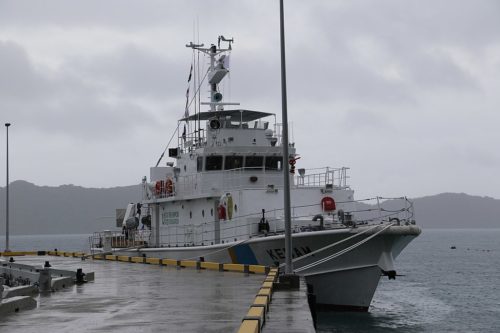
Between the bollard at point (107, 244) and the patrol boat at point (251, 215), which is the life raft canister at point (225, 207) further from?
the bollard at point (107, 244)

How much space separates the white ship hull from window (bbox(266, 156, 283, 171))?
17.0 feet

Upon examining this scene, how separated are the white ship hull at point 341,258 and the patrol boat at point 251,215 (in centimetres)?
3

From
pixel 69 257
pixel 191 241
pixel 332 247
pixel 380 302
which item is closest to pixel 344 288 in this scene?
pixel 332 247

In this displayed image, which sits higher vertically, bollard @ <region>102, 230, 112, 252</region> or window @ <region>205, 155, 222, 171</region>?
window @ <region>205, 155, 222, 171</region>

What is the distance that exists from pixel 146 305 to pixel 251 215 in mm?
11235

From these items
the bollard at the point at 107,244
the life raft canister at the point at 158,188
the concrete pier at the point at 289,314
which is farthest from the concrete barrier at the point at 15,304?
the bollard at the point at 107,244

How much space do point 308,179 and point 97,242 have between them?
17793 millimetres

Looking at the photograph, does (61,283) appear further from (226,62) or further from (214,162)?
(226,62)

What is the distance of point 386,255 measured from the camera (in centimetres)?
2239

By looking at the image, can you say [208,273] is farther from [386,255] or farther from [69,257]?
[69,257]

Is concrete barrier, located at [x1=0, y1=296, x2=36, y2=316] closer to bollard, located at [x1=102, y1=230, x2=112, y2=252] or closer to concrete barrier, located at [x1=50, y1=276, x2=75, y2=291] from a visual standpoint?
concrete barrier, located at [x1=50, y1=276, x2=75, y2=291]

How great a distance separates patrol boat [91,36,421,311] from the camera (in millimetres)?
22500

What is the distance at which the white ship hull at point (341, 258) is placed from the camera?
2208cm

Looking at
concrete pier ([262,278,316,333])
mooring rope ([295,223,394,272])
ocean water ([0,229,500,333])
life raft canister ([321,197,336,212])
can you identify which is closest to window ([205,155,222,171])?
life raft canister ([321,197,336,212])
